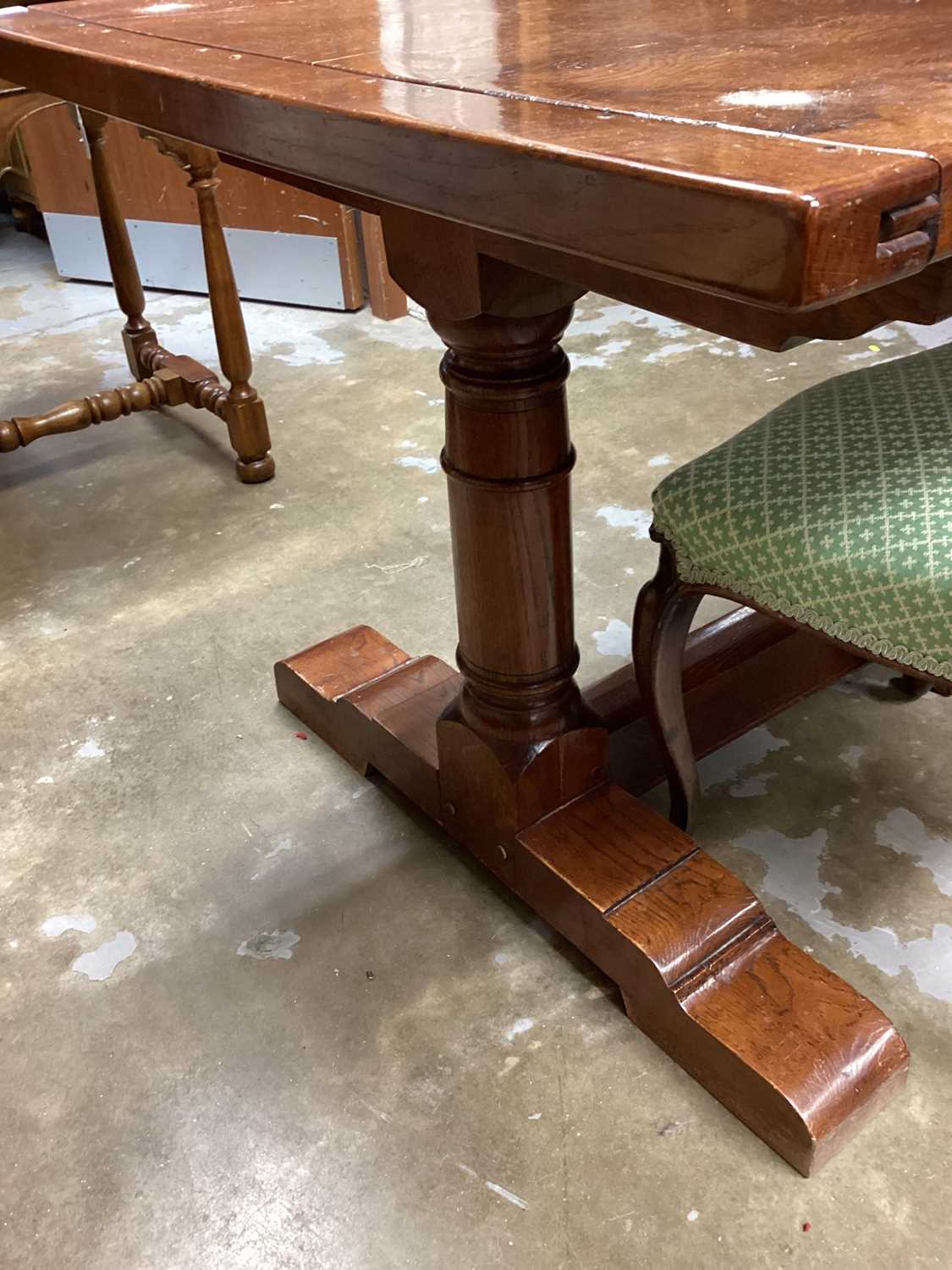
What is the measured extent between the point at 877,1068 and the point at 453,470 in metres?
0.65

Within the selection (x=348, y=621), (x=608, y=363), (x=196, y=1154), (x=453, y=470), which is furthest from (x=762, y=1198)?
(x=608, y=363)

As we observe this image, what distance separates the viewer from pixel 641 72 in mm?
772

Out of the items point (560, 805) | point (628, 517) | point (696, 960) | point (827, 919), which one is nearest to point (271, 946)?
point (560, 805)

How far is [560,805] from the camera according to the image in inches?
45.7

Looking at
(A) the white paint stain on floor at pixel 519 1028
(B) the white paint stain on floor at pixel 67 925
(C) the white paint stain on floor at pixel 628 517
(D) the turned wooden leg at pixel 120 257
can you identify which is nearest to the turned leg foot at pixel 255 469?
(D) the turned wooden leg at pixel 120 257

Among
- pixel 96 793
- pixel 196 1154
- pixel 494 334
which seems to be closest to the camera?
pixel 494 334

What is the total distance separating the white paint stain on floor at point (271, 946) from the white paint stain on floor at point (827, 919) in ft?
1.73

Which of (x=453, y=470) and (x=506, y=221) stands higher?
(x=506, y=221)

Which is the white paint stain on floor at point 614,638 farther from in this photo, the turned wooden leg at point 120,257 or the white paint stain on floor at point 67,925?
the turned wooden leg at point 120,257

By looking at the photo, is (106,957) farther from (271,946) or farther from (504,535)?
(504,535)

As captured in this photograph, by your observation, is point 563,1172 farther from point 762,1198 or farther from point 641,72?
point 641,72

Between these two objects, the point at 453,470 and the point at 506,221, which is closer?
the point at 506,221

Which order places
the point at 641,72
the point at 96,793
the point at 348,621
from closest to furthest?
1. the point at 641,72
2. the point at 96,793
3. the point at 348,621

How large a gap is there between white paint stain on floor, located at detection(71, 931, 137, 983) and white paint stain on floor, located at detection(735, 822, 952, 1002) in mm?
705
